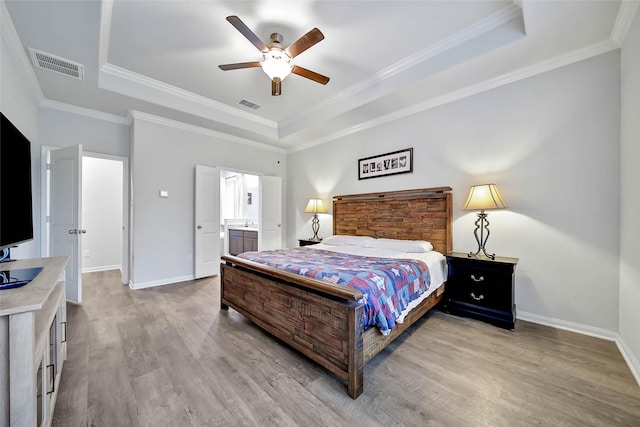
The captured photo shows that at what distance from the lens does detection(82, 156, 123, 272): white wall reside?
5.03 meters

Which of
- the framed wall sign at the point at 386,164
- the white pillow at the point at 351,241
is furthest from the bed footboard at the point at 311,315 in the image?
the framed wall sign at the point at 386,164

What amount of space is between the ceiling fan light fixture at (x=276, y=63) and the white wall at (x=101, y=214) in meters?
4.39

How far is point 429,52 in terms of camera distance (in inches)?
109

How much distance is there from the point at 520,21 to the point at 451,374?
2.93 m

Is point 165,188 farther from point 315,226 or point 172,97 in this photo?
point 315,226

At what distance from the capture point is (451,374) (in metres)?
1.80

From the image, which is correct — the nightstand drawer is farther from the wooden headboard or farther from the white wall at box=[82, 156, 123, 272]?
the white wall at box=[82, 156, 123, 272]

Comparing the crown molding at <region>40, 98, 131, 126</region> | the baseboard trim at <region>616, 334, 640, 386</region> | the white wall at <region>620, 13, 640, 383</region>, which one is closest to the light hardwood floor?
the baseboard trim at <region>616, 334, 640, 386</region>

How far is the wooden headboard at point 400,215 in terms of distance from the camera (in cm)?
325

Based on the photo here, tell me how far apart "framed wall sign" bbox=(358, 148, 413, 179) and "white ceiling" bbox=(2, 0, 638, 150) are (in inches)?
22.4

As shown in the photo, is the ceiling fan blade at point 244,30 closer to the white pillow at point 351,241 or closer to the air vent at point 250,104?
the air vent at point 250,104

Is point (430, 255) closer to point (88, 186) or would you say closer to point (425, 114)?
point (425, 114)

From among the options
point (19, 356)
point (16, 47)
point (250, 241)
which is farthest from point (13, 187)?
point (250, 241)

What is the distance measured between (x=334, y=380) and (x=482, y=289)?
6.04 ft
